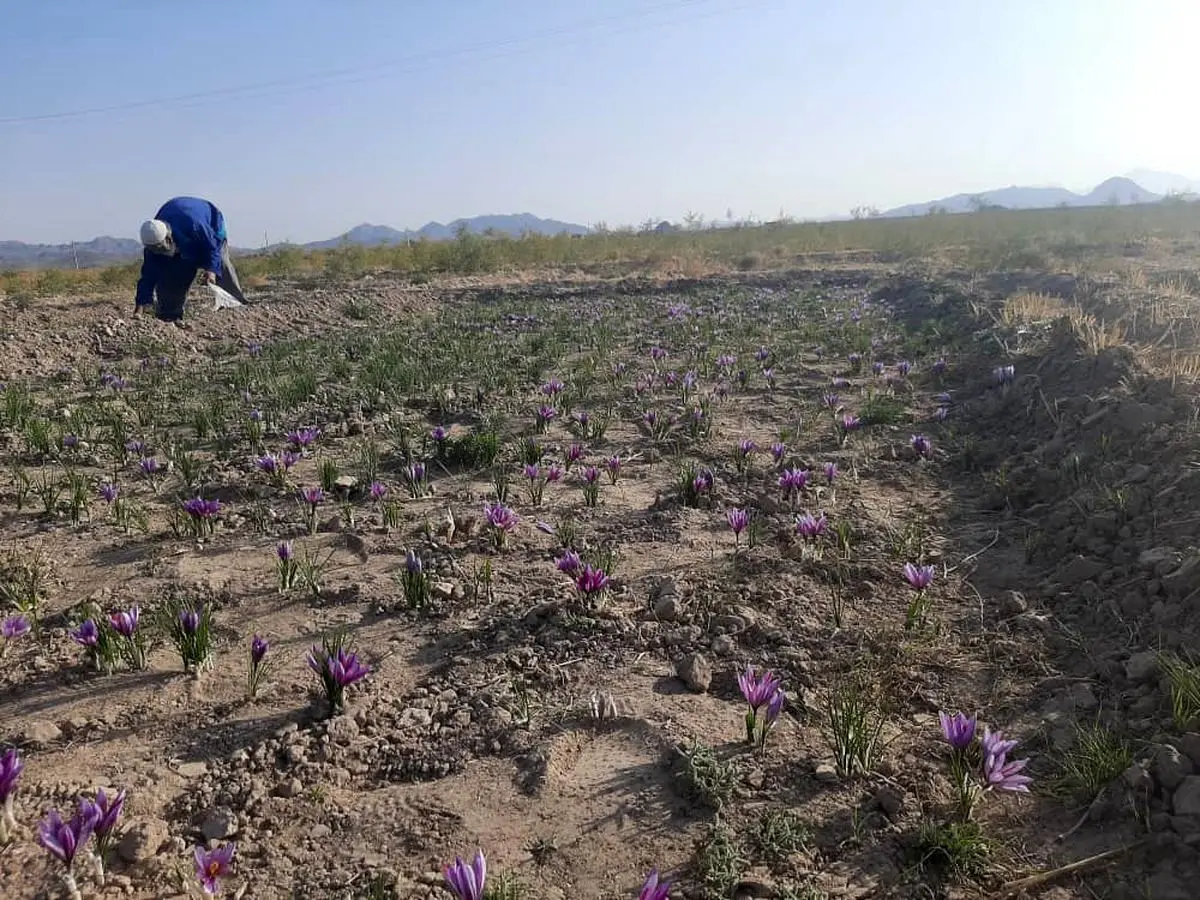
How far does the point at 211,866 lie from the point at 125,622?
135 cm

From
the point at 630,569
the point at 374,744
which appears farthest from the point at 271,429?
the point at 374,744

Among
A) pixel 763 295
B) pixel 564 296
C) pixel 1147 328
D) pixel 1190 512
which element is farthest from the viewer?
pixel 564 296

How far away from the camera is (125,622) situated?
115 inches

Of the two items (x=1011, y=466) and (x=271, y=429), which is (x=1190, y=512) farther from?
(x=271, y=429)

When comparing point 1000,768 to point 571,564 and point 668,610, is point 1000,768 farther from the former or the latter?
point 571,564

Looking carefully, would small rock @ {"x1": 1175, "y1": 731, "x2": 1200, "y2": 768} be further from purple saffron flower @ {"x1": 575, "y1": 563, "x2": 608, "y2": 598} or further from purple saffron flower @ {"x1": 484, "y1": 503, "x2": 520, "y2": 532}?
purple saffron flower @ {"x1": 484, "y1": 503, "x2": 520, "y2": 532}

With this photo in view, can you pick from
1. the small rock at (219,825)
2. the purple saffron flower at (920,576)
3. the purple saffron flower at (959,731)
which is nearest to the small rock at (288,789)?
the small rock at (219,825)

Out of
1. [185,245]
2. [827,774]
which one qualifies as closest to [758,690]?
[827,774]

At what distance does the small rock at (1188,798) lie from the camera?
1945mm

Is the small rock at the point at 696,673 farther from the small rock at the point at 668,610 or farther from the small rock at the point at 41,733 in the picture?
the small rock at the point at 41,733

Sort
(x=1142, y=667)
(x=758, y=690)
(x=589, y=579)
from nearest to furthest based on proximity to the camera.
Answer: (x=758, y=690) → (x=1142, y=667) → (x=589, y=579)

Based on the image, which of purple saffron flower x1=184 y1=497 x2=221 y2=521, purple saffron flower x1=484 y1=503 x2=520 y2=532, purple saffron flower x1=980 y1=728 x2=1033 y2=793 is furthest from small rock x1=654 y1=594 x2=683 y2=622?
purple saffron flower x1=184 y1=497 x2=221 y2=521

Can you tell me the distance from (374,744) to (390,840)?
1.46 feet

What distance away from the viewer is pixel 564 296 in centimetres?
1839
